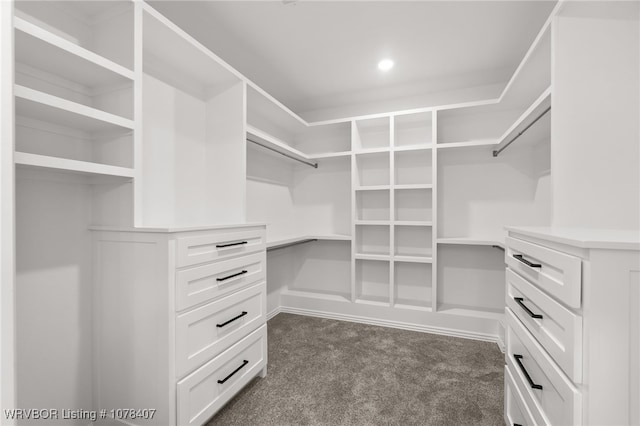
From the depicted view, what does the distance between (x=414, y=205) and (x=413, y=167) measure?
16.2 inches

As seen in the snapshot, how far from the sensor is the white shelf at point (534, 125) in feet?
5.26

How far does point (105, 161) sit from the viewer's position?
1.40m

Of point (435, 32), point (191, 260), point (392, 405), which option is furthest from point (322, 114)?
point (392, 405)

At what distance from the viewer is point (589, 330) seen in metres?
0.71

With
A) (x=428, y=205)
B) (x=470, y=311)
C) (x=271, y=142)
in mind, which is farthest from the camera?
(x=428, y=205)

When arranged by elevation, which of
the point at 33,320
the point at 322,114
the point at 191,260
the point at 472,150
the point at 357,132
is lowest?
the point at 33,320

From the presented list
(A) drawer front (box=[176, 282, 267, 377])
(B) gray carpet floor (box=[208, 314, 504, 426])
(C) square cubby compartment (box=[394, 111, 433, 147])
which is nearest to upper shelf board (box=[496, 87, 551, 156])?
(C) square cubby compartment (box=[394, 111, 433, 147])

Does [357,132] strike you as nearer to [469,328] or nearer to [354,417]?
[469,328]

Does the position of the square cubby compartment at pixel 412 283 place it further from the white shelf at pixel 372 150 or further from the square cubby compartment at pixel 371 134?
the square cubby compartment at pixel 371 134

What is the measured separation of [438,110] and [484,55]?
20.9 inches

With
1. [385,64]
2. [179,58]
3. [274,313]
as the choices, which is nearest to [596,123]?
[385,64]

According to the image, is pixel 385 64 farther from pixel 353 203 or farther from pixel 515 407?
pixel 515 407

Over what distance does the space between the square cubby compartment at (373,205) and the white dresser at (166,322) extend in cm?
182

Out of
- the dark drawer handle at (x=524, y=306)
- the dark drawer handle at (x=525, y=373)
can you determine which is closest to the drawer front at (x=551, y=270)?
the dark drawer handle at (x=524, y=306)
